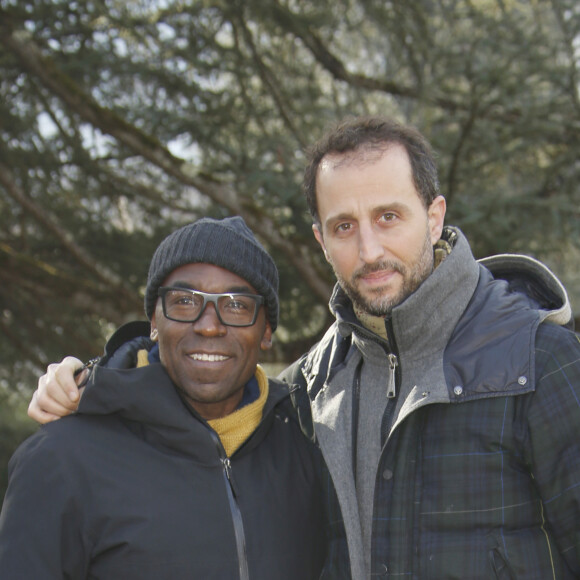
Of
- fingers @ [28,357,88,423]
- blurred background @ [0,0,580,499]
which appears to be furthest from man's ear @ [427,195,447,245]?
blurred background @ [0,0,580,499]

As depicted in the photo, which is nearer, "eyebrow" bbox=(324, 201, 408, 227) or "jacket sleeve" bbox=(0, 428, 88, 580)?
"jacket sleeve" bbox=(0, 428, 88, 580)

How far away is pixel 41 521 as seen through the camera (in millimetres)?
1827

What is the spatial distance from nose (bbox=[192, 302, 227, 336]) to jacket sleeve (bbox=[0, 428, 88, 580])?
1.85 feet

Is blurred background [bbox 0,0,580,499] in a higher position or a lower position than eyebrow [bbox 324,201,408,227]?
higher

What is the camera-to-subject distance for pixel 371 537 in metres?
1.99

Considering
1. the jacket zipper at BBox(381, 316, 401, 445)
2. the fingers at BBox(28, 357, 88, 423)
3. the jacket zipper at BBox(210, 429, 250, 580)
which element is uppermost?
the fingers at BBox(28, 357, 88, 423)

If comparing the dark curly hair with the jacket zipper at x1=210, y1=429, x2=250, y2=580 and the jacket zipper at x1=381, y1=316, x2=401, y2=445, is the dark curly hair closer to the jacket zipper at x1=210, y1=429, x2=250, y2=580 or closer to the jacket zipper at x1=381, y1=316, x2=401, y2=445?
the jacket zipper at x1=381, y1=316, x2=401, y2=445

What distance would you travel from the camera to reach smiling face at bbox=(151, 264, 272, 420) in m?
2.21

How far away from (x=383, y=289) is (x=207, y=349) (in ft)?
1.94

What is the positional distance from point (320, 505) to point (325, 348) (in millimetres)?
577

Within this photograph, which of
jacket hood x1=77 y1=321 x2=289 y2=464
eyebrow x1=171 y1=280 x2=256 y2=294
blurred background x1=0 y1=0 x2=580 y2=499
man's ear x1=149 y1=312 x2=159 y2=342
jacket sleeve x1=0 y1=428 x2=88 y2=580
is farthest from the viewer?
blurred background x1=0 y1=0 x2=580 y2=499

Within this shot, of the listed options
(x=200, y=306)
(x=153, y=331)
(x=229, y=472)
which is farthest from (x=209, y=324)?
(x=229, y=472)

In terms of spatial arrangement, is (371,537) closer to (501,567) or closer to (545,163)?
(501,567)

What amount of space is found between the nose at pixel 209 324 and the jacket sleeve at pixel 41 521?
564mm
